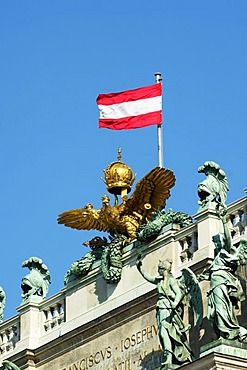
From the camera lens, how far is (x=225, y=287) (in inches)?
1468

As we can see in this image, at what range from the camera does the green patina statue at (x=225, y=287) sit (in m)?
36.8

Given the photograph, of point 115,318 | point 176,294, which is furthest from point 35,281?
point 176,294

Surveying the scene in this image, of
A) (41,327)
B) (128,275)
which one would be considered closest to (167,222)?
(128,275)

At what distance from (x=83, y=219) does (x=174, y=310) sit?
5257 mm

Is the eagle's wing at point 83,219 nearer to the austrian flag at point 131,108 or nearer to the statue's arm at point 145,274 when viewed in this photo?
the austrian flag at point 131,108

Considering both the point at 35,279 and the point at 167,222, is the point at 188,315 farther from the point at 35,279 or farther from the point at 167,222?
the point at 35,279

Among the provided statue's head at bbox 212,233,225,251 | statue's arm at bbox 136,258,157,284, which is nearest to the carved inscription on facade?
statue's arm at bbox 136,258,157,284

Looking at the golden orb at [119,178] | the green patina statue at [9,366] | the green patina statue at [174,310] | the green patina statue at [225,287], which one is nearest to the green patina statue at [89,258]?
the golden orb at [119,178]

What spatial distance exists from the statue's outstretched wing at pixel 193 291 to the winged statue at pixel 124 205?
301 centimetres

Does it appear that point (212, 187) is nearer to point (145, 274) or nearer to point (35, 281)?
point (145, 274)

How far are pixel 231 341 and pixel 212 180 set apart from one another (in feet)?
13.9

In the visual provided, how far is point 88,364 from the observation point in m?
41.5

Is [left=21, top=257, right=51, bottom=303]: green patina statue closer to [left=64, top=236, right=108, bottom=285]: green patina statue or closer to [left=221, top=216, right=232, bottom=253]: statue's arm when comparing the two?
[left=64, top=236, right=108, bottom=285]: green patina statue

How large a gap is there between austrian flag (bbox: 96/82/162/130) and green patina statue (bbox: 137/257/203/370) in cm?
581
